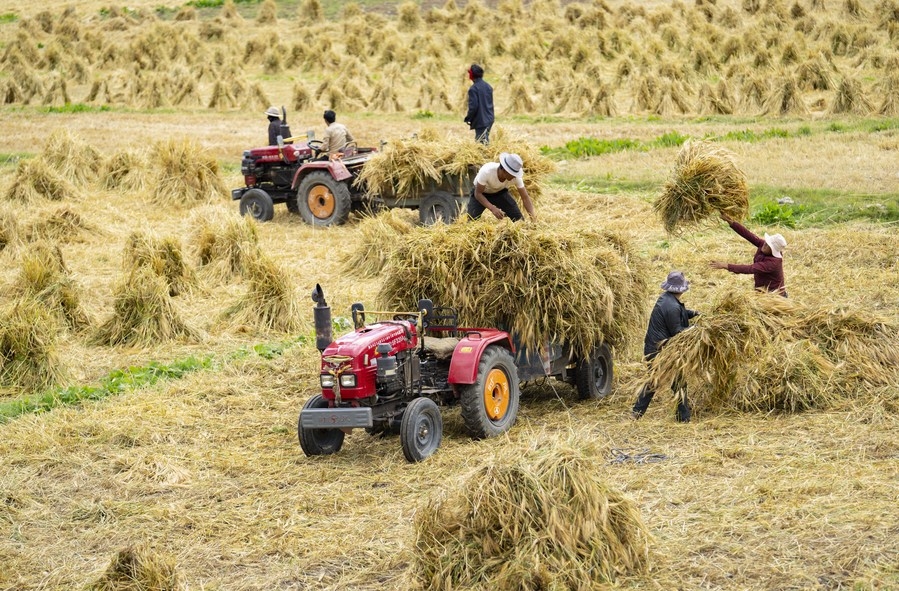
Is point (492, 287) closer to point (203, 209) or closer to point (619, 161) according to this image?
point (203, 209)

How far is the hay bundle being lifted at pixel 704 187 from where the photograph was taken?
1127 centimetres

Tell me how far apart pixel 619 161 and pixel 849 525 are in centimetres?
1389

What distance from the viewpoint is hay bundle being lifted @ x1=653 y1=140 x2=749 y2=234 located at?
1127cm

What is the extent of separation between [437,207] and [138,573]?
1030cm

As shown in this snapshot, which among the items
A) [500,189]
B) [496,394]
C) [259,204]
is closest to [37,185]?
[259,204]

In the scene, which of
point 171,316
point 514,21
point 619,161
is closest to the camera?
point 171,316

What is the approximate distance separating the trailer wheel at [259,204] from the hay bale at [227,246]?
283 centimetres

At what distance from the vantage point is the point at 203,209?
56.4 ft

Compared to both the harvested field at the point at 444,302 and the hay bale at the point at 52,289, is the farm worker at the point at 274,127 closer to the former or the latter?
the harvested field at the point at 444,302

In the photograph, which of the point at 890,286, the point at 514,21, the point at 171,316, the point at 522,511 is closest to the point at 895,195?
the point at 890,286

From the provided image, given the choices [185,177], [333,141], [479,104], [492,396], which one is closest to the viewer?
[492,396]

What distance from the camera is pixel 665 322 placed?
1019cm

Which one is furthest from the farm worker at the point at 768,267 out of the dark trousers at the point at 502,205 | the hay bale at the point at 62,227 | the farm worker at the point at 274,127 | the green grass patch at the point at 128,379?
the hay bale at the point at 62,227

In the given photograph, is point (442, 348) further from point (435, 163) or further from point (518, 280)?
point (435, 163)
